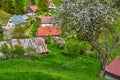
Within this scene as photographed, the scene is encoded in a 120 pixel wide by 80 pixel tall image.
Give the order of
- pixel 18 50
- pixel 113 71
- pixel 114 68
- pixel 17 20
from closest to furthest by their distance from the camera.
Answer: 1. pixel 113 71
2. pixel 114 68
3. pixel 18 50
4. pixel 17 20

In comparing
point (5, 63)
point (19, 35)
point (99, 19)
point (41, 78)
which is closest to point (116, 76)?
point (99, 19)

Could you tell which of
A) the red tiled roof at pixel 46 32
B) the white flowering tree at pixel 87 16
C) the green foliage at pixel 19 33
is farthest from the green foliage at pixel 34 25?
the white flowering tree at pixel 87 16

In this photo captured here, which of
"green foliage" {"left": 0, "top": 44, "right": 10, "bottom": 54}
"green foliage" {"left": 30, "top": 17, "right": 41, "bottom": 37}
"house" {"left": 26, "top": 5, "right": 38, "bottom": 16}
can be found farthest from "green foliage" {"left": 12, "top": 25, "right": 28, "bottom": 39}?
"house" {"left": 26, "top": 5, "right": 38, "bottom": 16}

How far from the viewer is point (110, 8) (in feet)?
109

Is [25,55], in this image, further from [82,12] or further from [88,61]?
[82,12]

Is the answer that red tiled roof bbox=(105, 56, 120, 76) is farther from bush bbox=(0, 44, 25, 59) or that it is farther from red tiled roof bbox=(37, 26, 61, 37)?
red tiled roof bbox=(37, 26, 61, 37)

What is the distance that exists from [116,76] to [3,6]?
62.7 meters

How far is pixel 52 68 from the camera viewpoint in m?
39.1

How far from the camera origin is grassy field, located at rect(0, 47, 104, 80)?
3150 centimetres

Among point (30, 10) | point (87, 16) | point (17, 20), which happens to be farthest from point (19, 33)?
point (30, 10)

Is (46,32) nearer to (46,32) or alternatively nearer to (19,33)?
(46,32)

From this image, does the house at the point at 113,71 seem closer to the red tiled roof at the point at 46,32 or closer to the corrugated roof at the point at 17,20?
the red tiled roof at the point at 46,32

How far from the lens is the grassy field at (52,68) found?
31.5m

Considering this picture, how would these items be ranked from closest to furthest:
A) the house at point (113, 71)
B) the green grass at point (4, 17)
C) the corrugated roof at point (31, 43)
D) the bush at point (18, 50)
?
the house at point (113, 71), the bush at point (18, 50), the corrugated roof at point (31, 43), the green grass at point (4, 17)
